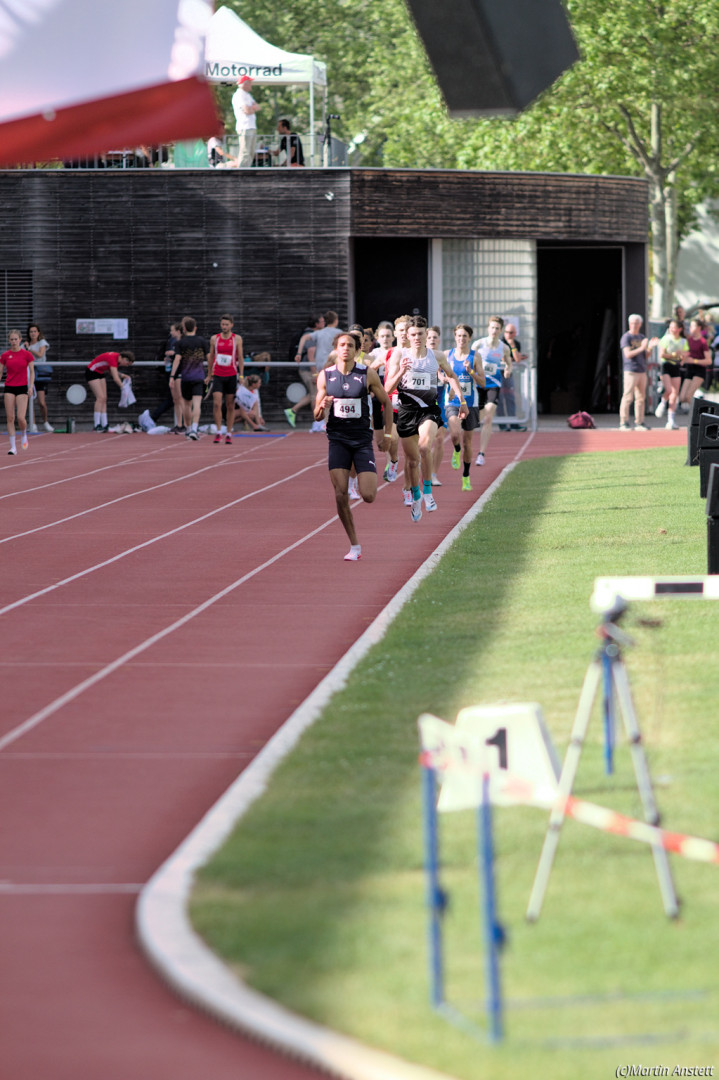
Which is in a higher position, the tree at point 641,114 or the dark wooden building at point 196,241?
the tree at point 641,114

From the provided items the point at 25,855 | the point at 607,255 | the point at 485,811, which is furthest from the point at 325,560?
the point at 607,255

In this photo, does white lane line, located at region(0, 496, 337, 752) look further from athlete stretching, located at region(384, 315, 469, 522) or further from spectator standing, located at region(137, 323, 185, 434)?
spectator standing, located at region(137, 323, 185, 434)

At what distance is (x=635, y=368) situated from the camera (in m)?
31.7

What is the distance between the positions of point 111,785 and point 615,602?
260cm

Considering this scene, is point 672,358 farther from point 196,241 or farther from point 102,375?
point 102,375

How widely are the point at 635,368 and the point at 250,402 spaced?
737cm

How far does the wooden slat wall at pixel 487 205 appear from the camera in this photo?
114ft

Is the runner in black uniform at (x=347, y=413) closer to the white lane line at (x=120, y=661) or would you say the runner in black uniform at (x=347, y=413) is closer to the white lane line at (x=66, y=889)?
the white lane line at (x=120, y=661)

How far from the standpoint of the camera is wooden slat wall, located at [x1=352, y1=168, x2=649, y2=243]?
34656 millimetres

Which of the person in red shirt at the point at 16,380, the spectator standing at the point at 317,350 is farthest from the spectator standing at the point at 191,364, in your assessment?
the person in red shirt at the point at 16,380

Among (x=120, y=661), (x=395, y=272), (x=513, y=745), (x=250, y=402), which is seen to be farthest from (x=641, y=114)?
(x=513, y=745)

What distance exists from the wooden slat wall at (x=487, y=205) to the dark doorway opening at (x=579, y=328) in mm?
2038

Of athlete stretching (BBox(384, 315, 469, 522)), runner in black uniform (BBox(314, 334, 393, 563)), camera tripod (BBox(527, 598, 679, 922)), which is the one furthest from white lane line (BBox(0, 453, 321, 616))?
camera tripod (BBox(527, 598, 679, 922))

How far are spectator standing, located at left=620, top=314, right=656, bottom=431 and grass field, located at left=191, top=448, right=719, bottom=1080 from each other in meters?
21.2
